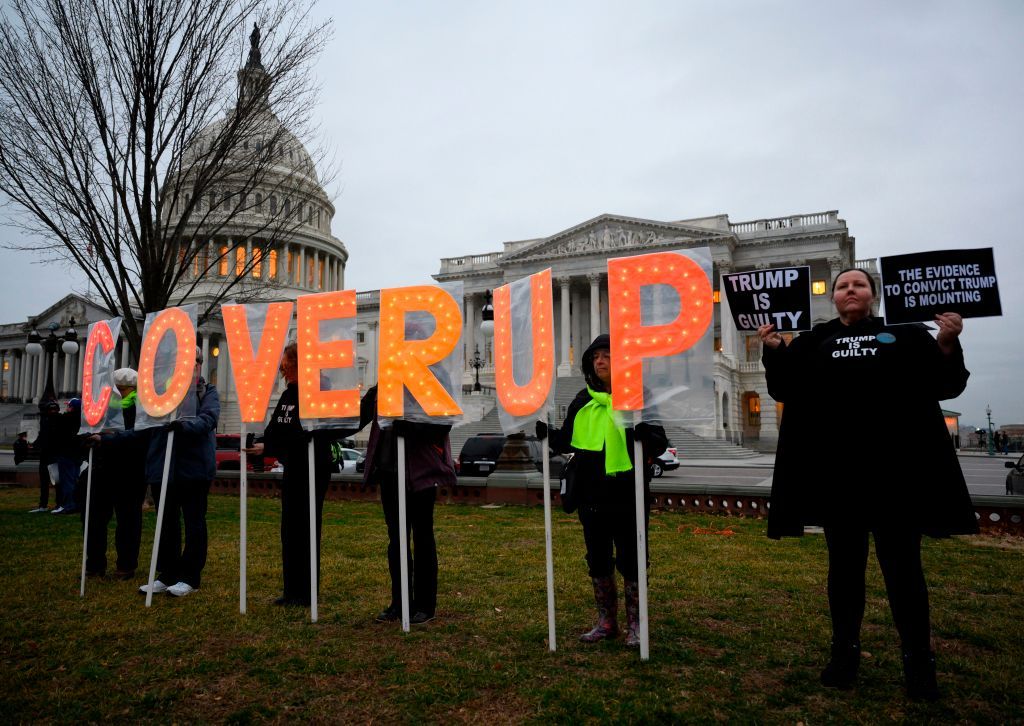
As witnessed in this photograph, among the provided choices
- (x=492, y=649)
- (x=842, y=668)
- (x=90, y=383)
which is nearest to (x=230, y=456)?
(x=90, y=383)

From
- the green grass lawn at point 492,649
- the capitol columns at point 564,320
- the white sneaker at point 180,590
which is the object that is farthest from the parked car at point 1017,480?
the capitol columns at point 564,320

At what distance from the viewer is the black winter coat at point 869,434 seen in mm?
3920

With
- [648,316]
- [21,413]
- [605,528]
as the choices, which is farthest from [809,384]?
[21,413]

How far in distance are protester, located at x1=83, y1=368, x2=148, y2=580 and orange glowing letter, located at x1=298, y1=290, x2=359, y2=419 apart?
2.74m

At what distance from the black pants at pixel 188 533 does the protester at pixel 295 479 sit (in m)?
0.88

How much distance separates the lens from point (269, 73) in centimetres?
1362

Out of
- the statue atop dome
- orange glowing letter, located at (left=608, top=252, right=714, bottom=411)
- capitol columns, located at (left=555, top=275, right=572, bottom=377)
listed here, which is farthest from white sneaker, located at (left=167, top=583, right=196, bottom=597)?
capitol columns, located at (left=555, top=275, right=572, bottom=377)

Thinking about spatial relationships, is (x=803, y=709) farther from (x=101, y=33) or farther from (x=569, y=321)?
(x=569, y=321)

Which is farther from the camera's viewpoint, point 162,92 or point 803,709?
point 162,92

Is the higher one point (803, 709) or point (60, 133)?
point (60, 133)

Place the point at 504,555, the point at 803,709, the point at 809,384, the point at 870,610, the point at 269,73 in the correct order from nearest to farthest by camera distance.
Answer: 1. the point at 803,709
2. the point at 809,384
3. the point at 870,610
4. the point at 504,555
5. the point at 269,73

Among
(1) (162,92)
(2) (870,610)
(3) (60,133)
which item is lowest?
(2) (870,610)

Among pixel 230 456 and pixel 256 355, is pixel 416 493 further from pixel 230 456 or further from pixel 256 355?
pixel 230 456

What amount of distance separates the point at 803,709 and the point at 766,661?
0.80 metres
